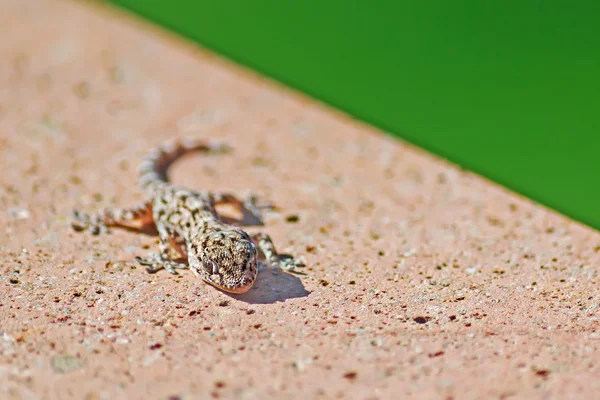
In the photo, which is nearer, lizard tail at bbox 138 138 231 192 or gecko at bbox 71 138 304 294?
gecko at bbox 71 138 304 294

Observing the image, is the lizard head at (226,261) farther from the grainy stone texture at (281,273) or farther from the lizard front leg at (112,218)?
the lizard front leg at (112,218)

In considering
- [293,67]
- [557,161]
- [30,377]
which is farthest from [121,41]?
[30,377]

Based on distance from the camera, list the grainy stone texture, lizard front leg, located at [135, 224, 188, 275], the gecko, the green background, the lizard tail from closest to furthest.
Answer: the grainy stone texture, the gecko, lizard front leg, located at [135, 224, 188, 275], the green background, the lizard tail

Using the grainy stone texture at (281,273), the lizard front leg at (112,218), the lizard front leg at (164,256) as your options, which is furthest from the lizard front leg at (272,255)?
the lizard front leg at (112,218)

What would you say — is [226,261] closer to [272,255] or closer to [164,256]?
[272,255]

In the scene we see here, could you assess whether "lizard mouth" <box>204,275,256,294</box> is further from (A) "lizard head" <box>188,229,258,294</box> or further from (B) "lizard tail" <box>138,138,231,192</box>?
(B) "lizard tail" <box>138,138,231,192</box>

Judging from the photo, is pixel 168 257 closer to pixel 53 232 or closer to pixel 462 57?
pixel 53 232

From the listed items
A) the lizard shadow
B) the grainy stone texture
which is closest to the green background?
the grainy stone texture

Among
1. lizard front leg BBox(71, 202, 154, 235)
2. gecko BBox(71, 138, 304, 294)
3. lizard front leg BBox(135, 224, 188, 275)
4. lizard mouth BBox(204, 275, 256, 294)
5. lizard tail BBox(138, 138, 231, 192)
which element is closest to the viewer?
lizard mouth BBox(204, 275, 256, 294)
